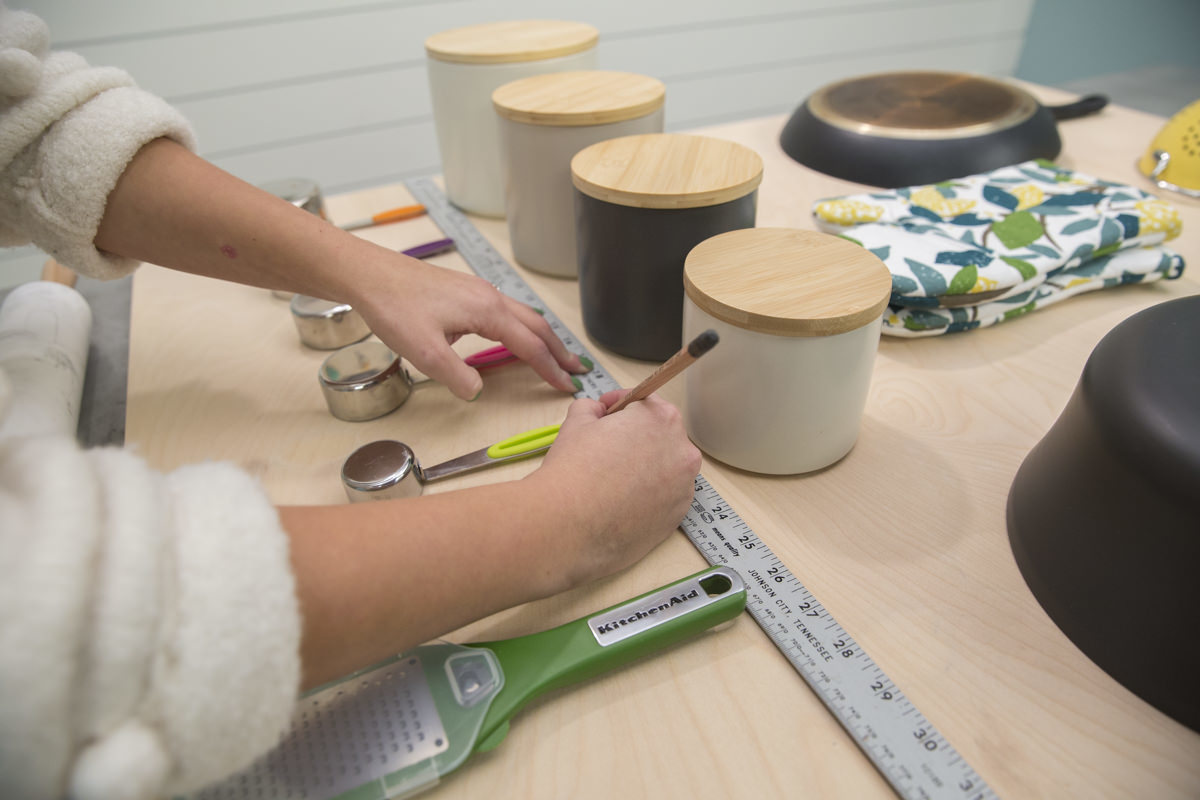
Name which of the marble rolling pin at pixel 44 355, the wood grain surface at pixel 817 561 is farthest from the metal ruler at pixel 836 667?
the marble rolling pin at pixel 44 355

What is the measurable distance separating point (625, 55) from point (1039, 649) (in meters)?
2.00

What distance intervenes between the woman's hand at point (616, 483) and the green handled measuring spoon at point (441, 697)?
45 millimetres

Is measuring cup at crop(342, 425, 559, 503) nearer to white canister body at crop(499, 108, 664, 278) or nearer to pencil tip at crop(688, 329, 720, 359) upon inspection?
pencil tip at crop(688, 329, 720, 359)

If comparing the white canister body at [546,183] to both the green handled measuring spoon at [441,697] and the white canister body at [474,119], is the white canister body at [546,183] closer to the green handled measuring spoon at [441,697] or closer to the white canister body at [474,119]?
the white canister body at [474,119]

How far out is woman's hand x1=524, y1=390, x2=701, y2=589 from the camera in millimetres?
461

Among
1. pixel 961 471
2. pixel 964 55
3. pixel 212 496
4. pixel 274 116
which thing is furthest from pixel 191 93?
pixel 964 55

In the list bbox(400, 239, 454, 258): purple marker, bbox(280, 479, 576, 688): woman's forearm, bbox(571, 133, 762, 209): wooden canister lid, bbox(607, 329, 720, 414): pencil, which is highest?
bbox(571, 133, 762, 209): wooden canister lid

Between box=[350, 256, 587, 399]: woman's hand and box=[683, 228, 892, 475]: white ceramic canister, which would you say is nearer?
box=[683, 228, 892, 475]: white ceramic canister

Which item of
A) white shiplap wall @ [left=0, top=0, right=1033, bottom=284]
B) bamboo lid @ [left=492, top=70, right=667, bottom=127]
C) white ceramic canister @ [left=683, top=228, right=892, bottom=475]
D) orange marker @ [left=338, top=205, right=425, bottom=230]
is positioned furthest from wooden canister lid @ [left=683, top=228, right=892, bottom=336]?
white shiplap wall @ [left=0, top=0, right=1033, bottom=284]

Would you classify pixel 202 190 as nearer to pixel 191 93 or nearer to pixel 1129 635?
pixel 1129 635

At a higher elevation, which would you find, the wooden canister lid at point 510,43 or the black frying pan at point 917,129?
the wooden canister lid at point 510,43

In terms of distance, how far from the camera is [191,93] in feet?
5.38

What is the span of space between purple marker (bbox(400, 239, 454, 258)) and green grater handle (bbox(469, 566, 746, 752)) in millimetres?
614

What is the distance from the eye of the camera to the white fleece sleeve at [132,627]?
0.27 meters
